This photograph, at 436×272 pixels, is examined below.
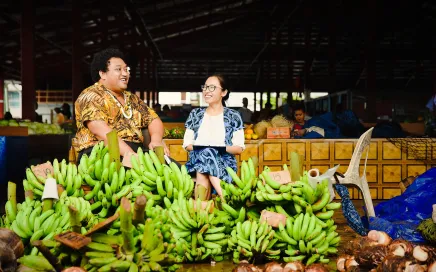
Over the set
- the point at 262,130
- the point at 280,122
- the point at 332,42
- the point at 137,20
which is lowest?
the point at 262,130

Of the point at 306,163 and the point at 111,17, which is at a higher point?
the point at 111,17

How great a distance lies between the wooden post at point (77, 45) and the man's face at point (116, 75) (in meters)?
8.00

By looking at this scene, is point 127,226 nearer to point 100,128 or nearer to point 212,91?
point 100,128

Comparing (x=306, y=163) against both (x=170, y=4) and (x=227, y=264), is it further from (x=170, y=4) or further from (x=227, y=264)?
(x=170, y=4)

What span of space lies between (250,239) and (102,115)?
156 centimetres

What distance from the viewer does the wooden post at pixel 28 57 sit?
9.29 meters

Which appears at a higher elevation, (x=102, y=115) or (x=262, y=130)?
(x=102, y=115)

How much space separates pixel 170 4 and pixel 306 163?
8.62 meters

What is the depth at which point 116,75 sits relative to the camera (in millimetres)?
3869

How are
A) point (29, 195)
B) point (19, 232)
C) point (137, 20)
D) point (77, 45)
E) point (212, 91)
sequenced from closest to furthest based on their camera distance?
point (19, 232)
point (29, 195)
point (212, 91)
point (77, 45)
point (137, 20)

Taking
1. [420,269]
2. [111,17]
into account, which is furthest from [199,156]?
[111,17]

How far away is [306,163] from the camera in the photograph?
755 cm

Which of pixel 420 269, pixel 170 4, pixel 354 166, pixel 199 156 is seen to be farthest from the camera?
pixel 170 4

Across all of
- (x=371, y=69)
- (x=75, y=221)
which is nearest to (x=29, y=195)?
(x=75, y=221)
